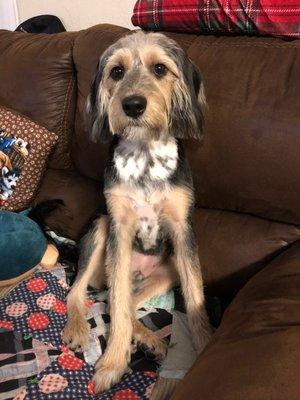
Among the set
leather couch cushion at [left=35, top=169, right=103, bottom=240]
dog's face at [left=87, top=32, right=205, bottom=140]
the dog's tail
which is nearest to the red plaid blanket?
dog's face at [left=87, top=32, right=205, bottom=140]

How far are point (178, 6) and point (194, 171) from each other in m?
0.59

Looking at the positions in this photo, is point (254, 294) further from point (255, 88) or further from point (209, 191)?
point (255, 88)

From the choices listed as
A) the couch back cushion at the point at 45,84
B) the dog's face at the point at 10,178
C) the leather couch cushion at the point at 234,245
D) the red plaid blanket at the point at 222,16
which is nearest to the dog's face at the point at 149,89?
the red plaid blanket at the point at 222,16

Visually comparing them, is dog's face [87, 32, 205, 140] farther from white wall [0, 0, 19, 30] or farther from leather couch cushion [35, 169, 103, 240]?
white wall [0, 0, 19, 30]

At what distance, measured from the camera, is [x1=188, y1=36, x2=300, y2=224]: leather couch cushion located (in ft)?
4.26

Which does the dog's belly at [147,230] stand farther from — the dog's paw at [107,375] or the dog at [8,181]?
the dog at [8,181]

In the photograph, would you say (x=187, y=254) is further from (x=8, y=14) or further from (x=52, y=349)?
(x=8, y=14)

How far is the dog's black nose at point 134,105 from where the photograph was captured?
46.4 inches

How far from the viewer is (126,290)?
1.43 metres

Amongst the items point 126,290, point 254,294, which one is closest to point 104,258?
point 126,290

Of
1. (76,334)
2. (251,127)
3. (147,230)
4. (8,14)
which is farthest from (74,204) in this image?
(8,14)

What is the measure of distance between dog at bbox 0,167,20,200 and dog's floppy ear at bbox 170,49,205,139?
792 mm

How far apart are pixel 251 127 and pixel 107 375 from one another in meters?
0.87

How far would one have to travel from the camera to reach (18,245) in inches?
Answer: 58.6
